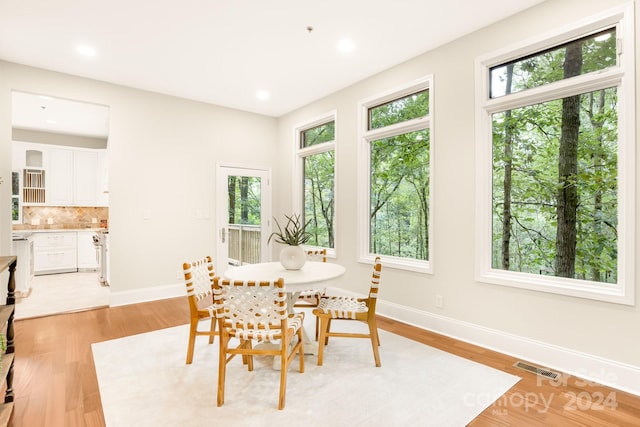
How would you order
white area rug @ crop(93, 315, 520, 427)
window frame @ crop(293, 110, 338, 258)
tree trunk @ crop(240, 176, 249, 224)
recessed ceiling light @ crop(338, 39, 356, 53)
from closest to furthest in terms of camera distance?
white area rug @ crop(93, 315, 520, 427), recessed ceiling light @ crop(338, 39, 356, 53), window frame @ crop(293, 110, 338, 258), tree trunk @ crop(240, 176, 249, 224)

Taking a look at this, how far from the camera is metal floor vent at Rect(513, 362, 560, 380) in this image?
8.15ft

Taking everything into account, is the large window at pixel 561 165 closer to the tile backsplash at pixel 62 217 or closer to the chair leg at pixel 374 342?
the chair leg at pixel 374 342

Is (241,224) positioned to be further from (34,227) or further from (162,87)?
(34,227)

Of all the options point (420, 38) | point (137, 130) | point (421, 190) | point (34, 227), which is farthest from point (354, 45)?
point (34, 227)

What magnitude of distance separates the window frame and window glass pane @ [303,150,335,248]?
0.07 meters

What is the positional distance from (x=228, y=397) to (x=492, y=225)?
263 cm

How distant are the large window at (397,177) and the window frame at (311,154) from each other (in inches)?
18.8

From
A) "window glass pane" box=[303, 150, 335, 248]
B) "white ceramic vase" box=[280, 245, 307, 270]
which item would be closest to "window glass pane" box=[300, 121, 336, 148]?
"window glass pane" box=[303, 150, 335, 248]

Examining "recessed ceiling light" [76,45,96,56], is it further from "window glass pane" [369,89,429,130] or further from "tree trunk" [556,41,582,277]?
"tree trunk" [556,41,582,277]

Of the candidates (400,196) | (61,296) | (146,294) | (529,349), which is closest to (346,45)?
(400,196)

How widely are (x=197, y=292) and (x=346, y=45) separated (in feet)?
9.21

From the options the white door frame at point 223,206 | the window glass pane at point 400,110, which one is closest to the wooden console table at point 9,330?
the white door frame at point 223,206

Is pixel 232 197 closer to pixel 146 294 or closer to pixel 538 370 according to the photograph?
pixel 146 294

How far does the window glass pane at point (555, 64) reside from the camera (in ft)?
Answer: 8.12
